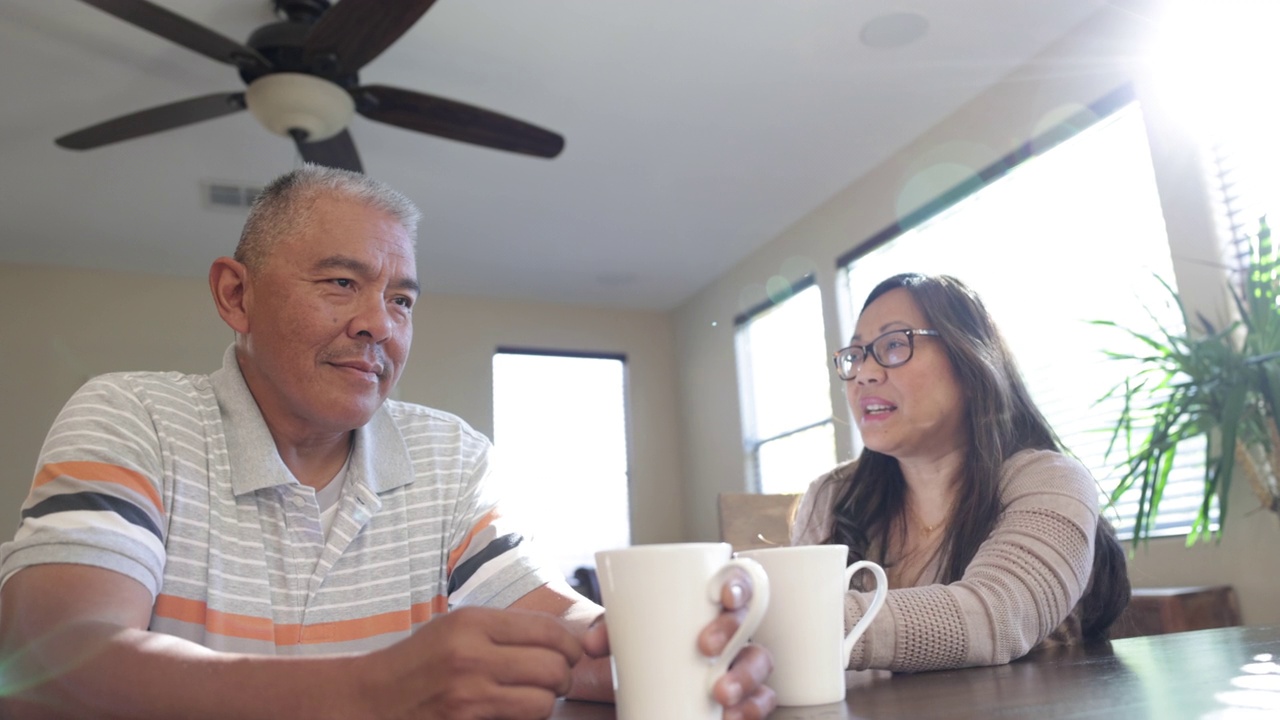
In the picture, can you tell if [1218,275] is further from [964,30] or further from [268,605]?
[268,605]

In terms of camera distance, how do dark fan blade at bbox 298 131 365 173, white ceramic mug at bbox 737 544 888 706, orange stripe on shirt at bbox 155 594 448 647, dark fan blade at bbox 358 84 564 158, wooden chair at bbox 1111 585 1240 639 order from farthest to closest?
dark fan blade at bbox 298 131 365 173 < dark fan blade at bbox 358 84 564 158 < wooden chair at bbox 1111 585 1240 639 < orange stripe on shirt at bbox 155 594 448 647 < white ceramic mug at bbox 737 544 888 706

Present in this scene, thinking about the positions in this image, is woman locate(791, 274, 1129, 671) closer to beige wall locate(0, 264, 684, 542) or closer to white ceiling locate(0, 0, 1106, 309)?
white ceiling locate(0, 0, 1106, 309)

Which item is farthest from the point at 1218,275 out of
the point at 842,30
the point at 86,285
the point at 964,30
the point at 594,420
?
the point at 86,285

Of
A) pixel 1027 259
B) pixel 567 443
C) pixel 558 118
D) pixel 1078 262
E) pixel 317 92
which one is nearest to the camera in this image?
pixel 317 92

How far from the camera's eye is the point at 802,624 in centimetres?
70

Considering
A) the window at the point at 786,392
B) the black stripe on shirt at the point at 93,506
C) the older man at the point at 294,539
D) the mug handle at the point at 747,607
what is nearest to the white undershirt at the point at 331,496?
the older man at the point at 294,539

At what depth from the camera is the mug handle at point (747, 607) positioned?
0.58 metres

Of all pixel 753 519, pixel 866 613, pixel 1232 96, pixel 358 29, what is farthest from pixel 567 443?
pixel 866 613

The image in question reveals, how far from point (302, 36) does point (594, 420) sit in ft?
13.6

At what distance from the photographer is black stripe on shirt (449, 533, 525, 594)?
3.84ft

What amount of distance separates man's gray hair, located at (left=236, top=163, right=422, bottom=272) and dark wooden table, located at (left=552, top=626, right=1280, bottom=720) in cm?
72

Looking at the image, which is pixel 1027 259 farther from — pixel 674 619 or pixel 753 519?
pixel 674 619

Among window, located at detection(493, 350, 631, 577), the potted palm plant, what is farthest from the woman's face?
window, located at detection(493, 350, 631, 577)

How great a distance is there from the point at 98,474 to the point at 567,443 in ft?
18.0
